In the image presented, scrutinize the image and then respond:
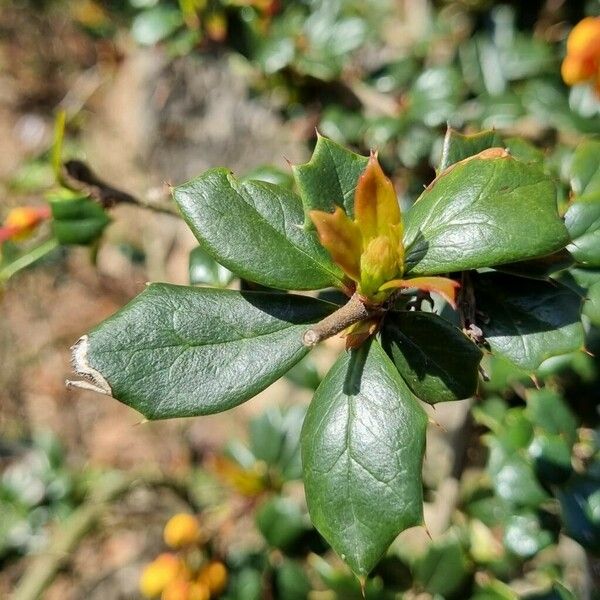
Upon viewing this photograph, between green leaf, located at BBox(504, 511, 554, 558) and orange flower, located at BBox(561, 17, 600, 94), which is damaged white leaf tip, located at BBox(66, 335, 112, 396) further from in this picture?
orange flower, located at BBox(561, 17, 600, 94)

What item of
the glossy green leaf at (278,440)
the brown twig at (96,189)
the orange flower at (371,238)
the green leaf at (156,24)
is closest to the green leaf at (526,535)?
the glossy green leaf at (278,440)

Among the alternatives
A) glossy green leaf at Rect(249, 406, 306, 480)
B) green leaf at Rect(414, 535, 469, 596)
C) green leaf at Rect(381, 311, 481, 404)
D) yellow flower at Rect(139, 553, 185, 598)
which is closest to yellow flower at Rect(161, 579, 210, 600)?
yellow flower at Rect(139, 553, 185, 598)

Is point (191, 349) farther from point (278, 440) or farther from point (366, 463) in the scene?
point (278, 440)

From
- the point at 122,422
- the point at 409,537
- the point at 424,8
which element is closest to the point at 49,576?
the point at 409,537

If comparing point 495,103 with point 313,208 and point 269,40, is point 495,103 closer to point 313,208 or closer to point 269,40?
point 269,40

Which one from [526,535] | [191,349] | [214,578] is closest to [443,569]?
[526,535]
